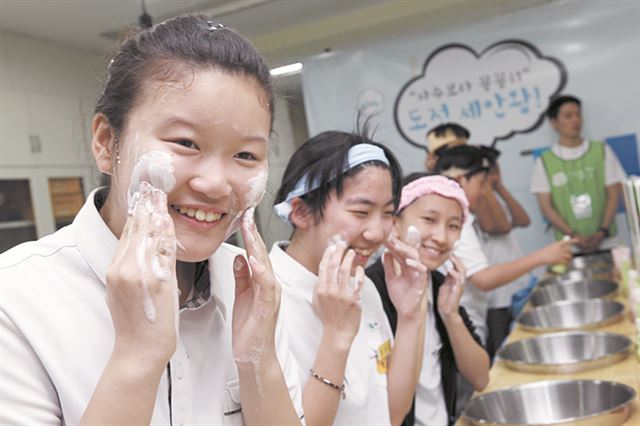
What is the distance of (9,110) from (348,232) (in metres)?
2.91

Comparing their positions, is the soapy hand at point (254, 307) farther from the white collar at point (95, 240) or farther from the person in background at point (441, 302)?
the person in background at point (441, 302)

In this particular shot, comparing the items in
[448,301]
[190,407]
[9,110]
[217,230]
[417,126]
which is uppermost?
[9,110]

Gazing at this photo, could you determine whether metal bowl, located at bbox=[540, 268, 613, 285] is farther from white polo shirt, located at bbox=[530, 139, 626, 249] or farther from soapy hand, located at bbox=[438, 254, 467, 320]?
soapy hand, located at bbox=[438, 254, 467, 320]

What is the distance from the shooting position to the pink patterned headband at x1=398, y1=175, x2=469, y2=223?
6.45 ft

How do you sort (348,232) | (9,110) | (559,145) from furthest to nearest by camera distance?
(559,145), (9,110), (348,232)

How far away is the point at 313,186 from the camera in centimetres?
144

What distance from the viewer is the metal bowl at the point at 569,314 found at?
8.52 ft

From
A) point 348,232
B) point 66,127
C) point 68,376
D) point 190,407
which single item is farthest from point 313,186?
point 66,127

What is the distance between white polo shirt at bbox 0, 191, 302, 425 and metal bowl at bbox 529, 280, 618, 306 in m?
2.62

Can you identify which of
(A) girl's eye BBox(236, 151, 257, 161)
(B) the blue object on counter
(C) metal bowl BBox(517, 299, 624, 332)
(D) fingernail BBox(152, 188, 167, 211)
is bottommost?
(B) the blue object on counter

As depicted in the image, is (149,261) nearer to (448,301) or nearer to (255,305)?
(255,305)

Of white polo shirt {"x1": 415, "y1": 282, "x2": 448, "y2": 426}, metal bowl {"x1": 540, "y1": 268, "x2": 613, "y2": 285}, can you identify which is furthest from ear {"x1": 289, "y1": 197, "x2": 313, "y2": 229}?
metal bowl {"x1": 540, "y1": 268, "x2": 613, "y2": 285}

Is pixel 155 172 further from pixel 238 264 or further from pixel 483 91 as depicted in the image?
pixel 483 91

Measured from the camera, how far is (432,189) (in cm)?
196
